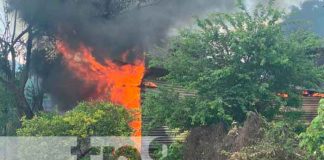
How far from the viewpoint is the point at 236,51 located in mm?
10695

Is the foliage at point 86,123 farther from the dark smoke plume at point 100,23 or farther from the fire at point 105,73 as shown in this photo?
the dark smoke plume at point 100,23

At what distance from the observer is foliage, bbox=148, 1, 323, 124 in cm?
1056

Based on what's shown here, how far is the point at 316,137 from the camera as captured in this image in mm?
7371

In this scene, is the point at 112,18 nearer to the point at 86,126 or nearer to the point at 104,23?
the point at 104,23

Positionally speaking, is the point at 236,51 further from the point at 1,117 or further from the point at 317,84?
the point at 1,117

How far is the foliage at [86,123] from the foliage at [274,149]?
3095 mm

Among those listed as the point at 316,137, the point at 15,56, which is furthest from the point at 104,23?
the point at 316,137

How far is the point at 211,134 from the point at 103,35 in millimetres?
4921

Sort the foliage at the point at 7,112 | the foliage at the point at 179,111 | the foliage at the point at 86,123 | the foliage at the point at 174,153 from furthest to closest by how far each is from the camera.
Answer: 1. the foliage at the point at 7,112
2. the foliage at the point at 174,153
3. the foliage at the point at 179,111
4. the foliage at the point at 86,123

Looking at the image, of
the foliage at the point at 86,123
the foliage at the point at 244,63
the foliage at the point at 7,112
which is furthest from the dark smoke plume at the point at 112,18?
the foliage at the point at 86,123

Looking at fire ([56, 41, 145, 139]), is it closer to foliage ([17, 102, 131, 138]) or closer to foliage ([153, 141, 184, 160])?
foliage ([153, 141, 184, 160])

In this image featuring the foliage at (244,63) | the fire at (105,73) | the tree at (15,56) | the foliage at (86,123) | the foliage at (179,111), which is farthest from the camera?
the tree at (15,56)

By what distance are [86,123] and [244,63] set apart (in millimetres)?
3686

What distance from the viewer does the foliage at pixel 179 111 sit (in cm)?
1041
